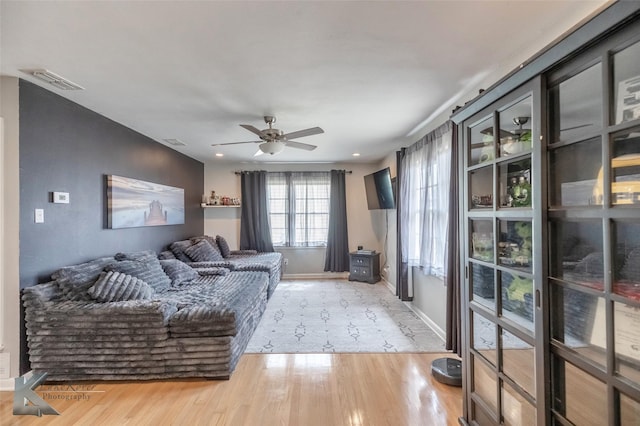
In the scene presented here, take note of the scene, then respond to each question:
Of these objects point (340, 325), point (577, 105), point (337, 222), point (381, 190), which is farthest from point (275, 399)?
point (337, 222)

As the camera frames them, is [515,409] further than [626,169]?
Yes

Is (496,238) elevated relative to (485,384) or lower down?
elevated

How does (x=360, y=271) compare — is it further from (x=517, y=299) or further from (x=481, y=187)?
(x=517, y=299)

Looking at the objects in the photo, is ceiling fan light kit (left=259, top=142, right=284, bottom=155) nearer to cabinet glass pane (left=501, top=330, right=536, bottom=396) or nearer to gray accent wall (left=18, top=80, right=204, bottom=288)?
gray accent wall (left=18, top=80, right=204, bottom=288)

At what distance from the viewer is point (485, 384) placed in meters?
1.67

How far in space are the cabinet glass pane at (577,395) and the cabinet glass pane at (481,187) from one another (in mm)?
843

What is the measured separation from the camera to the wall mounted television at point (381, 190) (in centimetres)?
472

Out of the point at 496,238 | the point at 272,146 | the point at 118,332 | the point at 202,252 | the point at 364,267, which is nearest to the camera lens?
the point at 496,238

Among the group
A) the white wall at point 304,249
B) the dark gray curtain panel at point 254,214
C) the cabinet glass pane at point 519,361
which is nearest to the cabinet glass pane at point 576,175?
the cabinet glass pane at point 519,361

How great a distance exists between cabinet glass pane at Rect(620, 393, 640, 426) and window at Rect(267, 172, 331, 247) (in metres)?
5.34

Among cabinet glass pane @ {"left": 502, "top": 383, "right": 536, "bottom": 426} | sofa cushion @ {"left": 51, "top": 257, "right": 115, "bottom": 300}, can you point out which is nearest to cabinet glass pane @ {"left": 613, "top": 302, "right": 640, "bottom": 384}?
cabinet glass pane @ {"left": 502, "top": 383, "right": 536, "bottom": 426}

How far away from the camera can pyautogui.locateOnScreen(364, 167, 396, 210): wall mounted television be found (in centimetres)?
472

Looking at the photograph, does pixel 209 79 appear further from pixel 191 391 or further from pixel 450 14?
pixel 191 391

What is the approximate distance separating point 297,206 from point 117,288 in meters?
3.95
